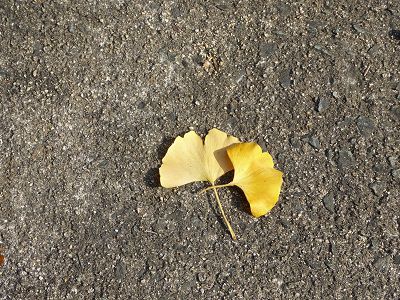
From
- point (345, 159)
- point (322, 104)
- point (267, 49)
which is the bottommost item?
point (345, 159)

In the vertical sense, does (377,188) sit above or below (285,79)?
below

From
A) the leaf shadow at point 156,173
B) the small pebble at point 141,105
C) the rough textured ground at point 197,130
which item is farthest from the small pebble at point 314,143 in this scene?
the small pebble at point 141,105

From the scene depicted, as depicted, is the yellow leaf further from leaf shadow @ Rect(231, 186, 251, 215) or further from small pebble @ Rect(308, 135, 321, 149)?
small pebble @ Rect(308, 135, 321, 149)

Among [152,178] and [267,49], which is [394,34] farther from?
[152,178]

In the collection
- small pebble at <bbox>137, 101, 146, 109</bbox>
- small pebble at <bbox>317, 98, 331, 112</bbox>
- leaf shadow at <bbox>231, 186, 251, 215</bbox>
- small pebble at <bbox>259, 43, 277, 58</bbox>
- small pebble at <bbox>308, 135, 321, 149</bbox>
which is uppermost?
small pebble at <bbox>259, 43, 277, 58</bbox>

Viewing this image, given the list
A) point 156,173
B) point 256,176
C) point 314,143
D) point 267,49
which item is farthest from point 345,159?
point 156,173

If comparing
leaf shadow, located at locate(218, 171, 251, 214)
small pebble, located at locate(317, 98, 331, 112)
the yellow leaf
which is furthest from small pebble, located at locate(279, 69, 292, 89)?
leaf shadow, located at locate(218, 171, 251, 214)

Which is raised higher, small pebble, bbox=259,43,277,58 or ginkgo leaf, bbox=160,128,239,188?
small pebble, bbox=259,43,277,58
